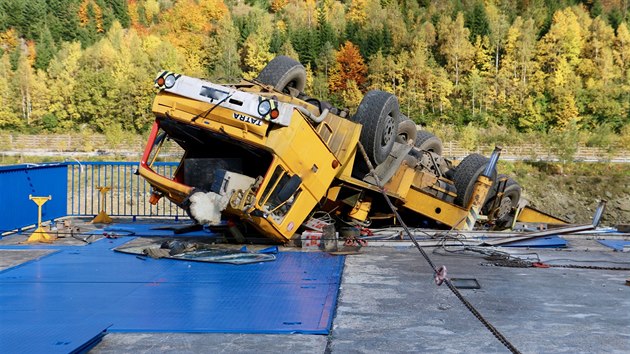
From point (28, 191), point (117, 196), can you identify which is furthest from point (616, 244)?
point (117, 196)

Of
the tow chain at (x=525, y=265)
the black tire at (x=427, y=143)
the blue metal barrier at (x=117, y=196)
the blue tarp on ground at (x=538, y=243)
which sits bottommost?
the blue metal barrier at (x=117, y=196)

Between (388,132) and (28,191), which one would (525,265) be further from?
(28,191)

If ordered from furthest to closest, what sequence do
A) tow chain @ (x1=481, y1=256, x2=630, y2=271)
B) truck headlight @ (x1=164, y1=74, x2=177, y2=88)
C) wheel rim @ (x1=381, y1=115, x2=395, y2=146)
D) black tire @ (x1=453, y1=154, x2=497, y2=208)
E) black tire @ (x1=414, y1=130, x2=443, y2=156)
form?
1. black tire @ (x1=414, y1=130, x2=443, y2=156)
2. black tire @ (x1=453, y1=154, x2=497, y2=208)
3. wheel rim @ (x1=381, y1=115, x2=395, y2=146)
4. truck headlight @ (x1=164, y1=74, x2=177, y2=88)
5. tow chain @ (x1=481, y1=256, x2=630, y2=271)

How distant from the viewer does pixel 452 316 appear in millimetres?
6855

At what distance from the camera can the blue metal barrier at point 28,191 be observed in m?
12.4

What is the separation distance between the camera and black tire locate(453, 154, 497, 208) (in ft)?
44.3

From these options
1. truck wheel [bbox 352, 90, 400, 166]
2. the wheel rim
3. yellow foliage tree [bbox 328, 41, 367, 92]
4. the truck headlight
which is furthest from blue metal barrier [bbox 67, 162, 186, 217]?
yellow foliage tree [bbox 328, 41, 367, 92]

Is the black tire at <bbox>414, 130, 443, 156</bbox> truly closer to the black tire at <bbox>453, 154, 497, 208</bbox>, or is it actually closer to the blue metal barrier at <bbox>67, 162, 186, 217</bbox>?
the black tire at <bbox>453, 154, 497, 208</bbox>

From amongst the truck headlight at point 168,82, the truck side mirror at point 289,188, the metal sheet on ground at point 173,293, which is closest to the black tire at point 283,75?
the truck headlight at point 168,82

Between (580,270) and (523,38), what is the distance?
72.5 metres

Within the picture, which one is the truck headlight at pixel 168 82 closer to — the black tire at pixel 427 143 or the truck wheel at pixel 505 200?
the black tire at pixel 427 143

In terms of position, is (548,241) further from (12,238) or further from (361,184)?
(12,238)

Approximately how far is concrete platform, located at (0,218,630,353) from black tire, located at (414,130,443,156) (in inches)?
195

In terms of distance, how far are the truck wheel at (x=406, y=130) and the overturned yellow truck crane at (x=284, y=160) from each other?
535 millimetres
